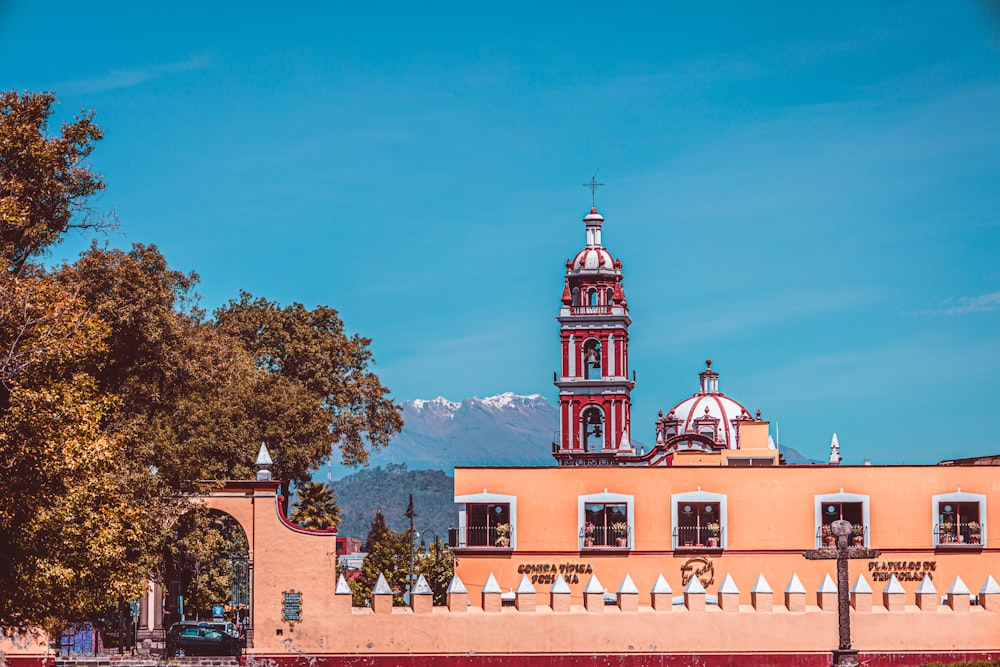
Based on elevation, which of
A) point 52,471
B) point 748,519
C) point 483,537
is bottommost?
point 483,537

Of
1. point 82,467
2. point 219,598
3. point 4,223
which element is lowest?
point 219,598

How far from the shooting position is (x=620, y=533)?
173 feet

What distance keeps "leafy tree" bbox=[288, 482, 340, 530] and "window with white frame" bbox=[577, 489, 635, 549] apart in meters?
24.3

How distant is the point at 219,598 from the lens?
71688 millimetres

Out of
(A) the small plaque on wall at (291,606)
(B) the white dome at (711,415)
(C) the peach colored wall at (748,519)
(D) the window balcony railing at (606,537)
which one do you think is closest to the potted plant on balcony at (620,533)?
(D) the window balcony railing at (606,537)

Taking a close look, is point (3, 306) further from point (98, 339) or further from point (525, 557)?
point (525, 557)

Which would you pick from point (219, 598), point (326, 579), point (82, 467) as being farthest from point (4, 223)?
point (219, 598)

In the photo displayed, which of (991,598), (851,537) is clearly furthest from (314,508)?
(991,598)

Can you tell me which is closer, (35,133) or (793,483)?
(35,133)

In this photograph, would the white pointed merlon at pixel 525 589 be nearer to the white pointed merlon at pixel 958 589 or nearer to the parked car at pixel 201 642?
the parked car at pixel 201 642

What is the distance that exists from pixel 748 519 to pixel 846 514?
133 inches

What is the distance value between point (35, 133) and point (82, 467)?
941 centimetres

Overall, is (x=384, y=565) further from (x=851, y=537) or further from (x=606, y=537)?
(x=851, y=537)

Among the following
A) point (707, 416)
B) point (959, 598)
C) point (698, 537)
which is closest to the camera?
point (959, 598)
